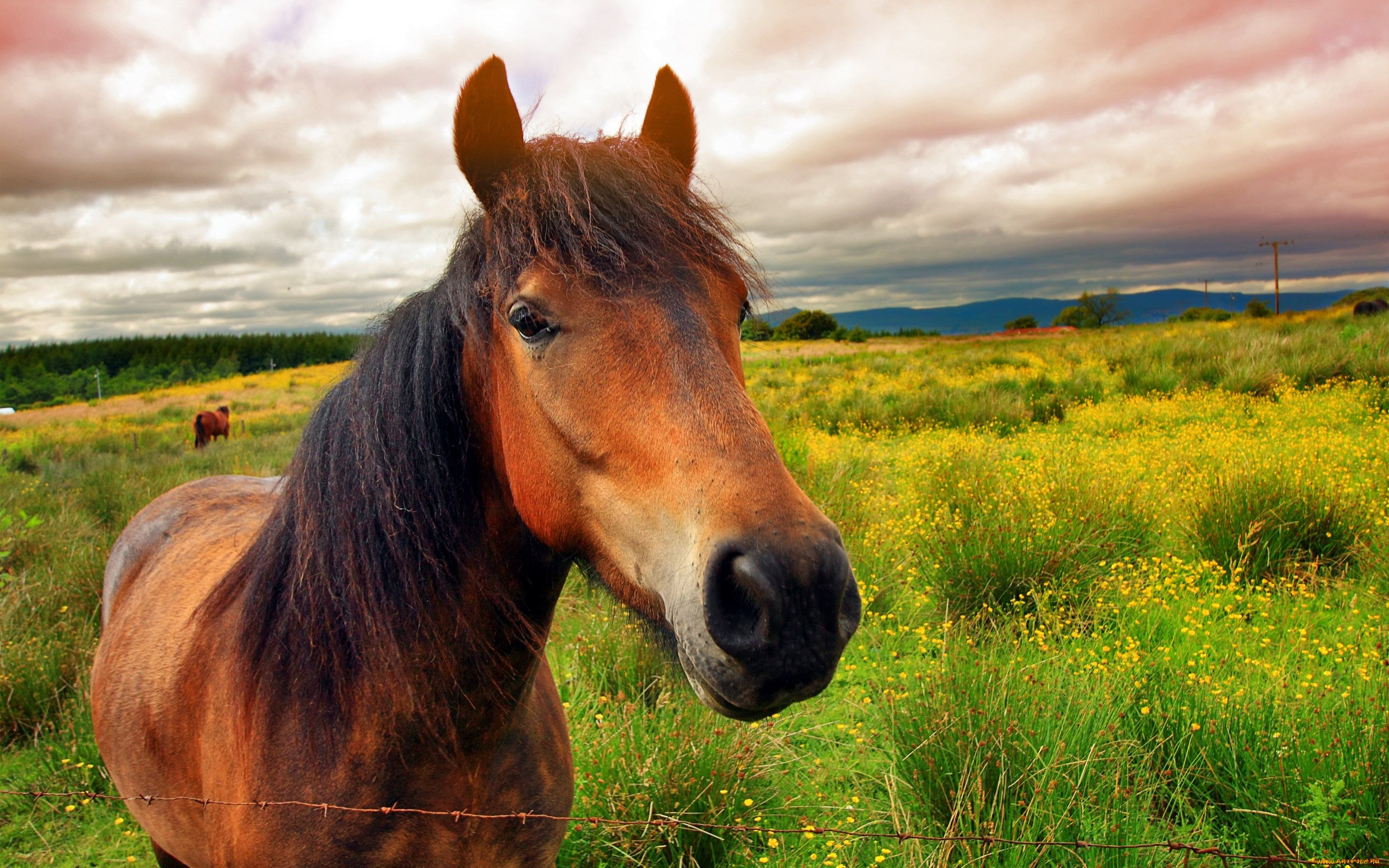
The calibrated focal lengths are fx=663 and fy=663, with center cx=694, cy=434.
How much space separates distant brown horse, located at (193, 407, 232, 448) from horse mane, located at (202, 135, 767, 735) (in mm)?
18687

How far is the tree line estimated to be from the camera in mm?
55344

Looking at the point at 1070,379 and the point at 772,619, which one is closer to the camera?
the point at 772,619

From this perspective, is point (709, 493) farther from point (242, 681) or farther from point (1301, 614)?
point (1301, 614)

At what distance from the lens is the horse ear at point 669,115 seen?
2.10 m

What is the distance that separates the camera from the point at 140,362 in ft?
276

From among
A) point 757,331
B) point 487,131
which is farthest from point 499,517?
point 757,331

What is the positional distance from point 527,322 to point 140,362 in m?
108

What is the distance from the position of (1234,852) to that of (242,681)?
355 cm

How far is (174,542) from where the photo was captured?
3.11m

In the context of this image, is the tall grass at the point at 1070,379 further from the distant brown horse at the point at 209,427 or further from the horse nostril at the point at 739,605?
the distant brown horse at the point at 209,427

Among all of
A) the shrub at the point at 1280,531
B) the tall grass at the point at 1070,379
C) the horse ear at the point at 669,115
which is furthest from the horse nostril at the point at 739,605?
the tall grass at the point at 1070,379

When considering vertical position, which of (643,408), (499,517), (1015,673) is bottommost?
(1015,673)

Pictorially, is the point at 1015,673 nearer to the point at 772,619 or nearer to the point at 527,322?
the point at 772,619

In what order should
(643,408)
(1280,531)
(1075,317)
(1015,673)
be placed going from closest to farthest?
(643,408) → (1015,673) → (1280,531) → (1075,317)
